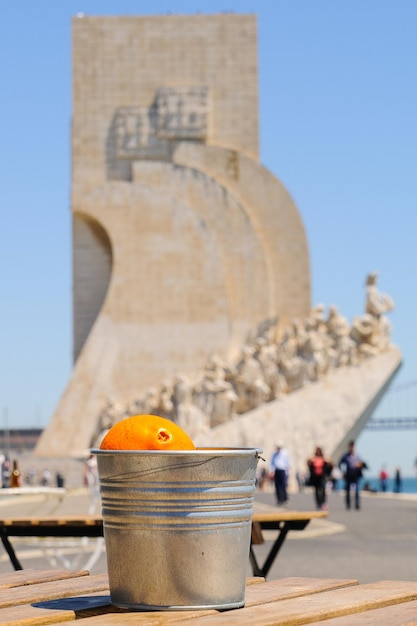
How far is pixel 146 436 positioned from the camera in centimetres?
232

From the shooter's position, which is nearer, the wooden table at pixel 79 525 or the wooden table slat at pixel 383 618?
the wooden table slat at pixel 383 618

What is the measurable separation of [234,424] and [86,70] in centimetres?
925

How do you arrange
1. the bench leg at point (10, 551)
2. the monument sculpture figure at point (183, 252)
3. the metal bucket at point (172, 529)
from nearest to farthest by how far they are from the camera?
the metal bucket at point (172, 529), the bench leg at point (10, 551), the monument sculpture figure at point (183, 252)

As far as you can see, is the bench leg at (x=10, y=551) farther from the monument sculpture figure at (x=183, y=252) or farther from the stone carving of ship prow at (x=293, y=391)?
the monument sculpture figure at (x=183, y=252)

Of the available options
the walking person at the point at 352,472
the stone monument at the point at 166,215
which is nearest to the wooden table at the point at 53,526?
the walking person at the point at 352,472

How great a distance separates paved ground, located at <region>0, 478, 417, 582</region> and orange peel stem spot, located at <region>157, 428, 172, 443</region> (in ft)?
12.0

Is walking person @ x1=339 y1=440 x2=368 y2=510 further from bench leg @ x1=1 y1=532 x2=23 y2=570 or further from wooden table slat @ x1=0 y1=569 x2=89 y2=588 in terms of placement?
wooden table slat @ x1=0 y1=569 x2=89 y2=588

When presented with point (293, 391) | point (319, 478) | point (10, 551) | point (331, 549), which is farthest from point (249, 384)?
point (10, 551)

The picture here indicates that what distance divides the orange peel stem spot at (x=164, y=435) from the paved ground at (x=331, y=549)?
12.0ft

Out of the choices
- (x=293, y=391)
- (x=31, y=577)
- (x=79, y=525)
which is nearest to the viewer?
(x=31, y=577)

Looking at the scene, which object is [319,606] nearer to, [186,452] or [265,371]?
[186,452]

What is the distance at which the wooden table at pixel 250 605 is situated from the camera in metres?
2.03

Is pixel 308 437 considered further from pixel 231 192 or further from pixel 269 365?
pixel 231 192

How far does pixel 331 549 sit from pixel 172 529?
18.1ft
